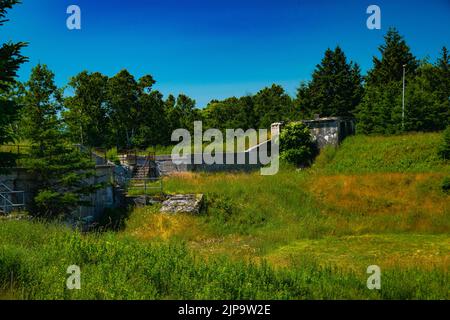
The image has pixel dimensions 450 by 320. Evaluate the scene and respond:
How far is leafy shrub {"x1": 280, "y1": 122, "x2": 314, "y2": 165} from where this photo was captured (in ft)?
97.1

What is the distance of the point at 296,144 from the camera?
30.0 meters

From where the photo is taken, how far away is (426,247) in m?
14.9

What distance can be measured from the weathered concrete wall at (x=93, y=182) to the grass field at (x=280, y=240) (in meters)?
2.16

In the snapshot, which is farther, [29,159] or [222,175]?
[222,175]

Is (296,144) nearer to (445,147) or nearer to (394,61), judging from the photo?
(445,147)

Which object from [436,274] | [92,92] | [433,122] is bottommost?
[436,274]

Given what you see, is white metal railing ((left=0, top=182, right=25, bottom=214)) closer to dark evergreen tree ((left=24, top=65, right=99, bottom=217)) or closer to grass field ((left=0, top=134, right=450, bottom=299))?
dark evergreen tree ((left=24, top=65, right=99, bottom=217))

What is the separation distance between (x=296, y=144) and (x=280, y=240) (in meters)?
13.9

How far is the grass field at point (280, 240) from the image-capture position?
6.90 meters

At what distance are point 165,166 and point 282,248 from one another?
1828cm

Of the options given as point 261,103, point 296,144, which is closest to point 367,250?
point 296,144

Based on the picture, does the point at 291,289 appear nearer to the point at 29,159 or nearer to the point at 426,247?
the point at 426,247
